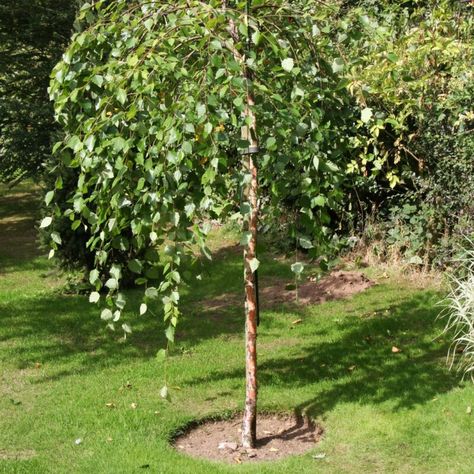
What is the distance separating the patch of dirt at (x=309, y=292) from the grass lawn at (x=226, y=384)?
0.61 ft

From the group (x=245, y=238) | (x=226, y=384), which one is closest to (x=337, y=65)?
(x=245, y=238)

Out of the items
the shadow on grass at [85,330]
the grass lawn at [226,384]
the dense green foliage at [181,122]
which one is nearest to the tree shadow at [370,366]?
the grass lawn at [226,384]

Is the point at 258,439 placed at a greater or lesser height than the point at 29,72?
lesser

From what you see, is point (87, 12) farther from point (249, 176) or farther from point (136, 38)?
point (249, 176)

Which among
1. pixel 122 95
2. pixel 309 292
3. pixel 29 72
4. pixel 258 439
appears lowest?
pixel 309 292

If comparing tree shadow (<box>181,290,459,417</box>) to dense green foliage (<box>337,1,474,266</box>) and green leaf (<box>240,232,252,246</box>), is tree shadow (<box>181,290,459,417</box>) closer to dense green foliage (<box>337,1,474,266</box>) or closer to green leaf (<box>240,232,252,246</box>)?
dense green foliage (<box>337,1,474,266</box>)

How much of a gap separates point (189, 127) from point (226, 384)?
2873 mm

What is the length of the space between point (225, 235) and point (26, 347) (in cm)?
506

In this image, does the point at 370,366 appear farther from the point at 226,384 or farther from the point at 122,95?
the point at 122,95

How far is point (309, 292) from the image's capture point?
9.33 meters

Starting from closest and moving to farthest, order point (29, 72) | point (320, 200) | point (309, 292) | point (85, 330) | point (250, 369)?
point (320, 200) → point (250, 369) → point (85, 330) → point (309, 292) → point (29, 72)

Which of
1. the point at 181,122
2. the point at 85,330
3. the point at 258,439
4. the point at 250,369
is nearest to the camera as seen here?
the point at 181,122

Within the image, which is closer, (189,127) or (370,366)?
(189,127)

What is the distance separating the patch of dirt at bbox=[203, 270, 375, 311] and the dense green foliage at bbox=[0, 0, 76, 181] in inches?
A: 218
